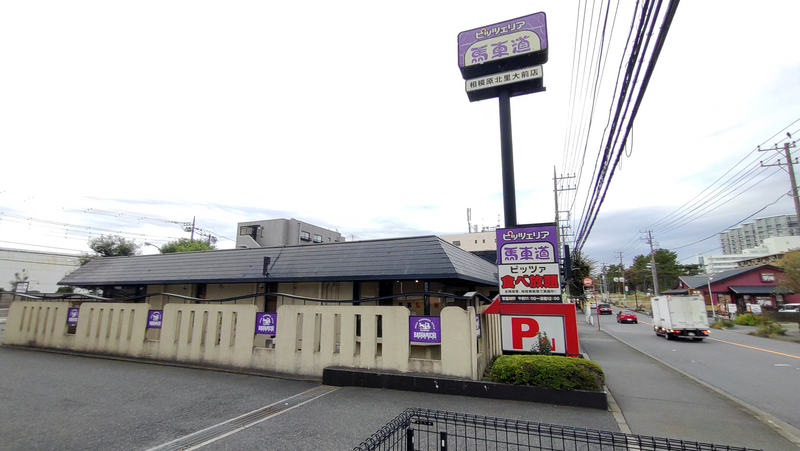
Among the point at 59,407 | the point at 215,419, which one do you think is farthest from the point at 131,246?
the point at 215,419

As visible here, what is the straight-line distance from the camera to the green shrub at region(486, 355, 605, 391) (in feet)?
22.9

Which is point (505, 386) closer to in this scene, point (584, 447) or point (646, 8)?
point (584, 447)

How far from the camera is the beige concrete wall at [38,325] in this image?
13.3 m

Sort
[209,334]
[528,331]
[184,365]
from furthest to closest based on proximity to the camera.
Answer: [184,365] < [209,334] < [528,331]

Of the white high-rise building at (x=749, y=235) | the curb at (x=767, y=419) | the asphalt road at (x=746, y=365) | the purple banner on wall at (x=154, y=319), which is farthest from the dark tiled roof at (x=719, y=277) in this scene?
the white high-rise building at (x=749, y=235)

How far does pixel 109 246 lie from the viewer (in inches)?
1563

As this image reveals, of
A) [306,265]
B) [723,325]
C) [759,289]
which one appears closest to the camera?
[306,265]

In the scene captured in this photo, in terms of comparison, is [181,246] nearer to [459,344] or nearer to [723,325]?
[459,344]

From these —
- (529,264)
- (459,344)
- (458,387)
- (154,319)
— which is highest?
(529,264)

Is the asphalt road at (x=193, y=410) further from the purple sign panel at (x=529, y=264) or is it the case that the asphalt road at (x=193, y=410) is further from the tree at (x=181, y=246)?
the tree at (x=181, y=246)

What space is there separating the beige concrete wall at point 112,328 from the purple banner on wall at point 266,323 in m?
4.63

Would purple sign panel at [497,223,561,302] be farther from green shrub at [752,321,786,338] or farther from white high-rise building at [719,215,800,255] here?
white high-rise building at [719,215,800,255]

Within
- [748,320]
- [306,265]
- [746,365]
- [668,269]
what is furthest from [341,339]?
[668,269]

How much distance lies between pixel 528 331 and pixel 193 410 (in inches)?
310
